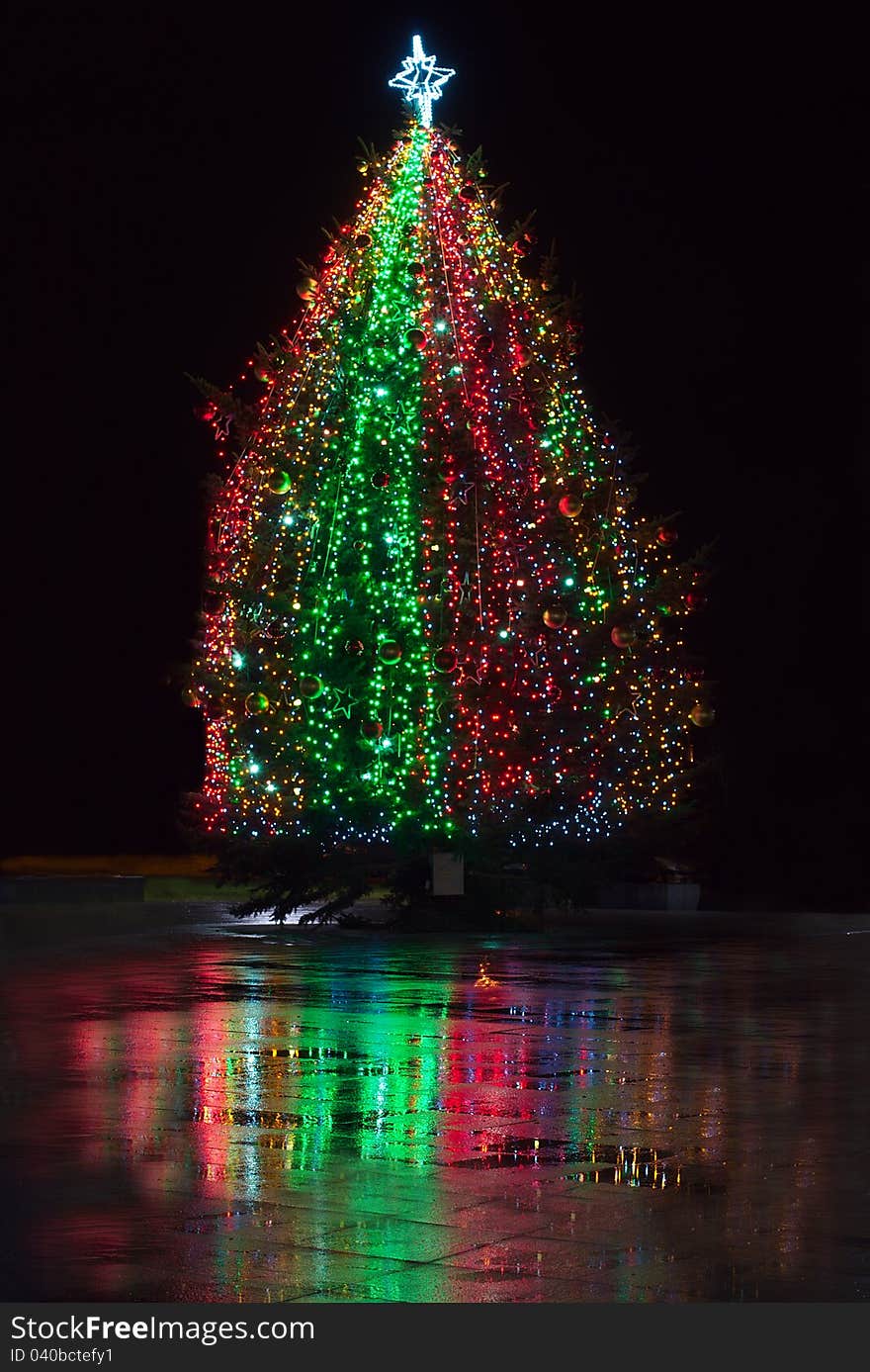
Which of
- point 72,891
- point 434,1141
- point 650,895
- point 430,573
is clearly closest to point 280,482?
point 430,573

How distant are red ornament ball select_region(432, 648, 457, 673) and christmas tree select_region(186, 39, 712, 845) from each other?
27 centimetres

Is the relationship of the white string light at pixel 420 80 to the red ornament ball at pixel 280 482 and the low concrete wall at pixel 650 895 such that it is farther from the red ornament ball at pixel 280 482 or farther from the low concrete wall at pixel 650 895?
the low concrete wall at pixel 650 895

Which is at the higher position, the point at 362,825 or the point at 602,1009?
the point at 362,825

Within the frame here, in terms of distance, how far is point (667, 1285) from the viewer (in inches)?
285

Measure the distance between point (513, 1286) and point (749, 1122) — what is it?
4039 mm

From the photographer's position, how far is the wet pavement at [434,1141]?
7.45 meters

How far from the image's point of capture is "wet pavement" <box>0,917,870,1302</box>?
24.5 ft

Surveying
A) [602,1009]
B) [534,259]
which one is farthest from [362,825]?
[534,259]

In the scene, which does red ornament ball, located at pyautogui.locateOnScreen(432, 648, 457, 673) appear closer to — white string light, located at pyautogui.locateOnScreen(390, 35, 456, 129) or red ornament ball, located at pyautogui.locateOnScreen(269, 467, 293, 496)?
red ornament ball, located at pyautogui.locateOnScreen(269, 467, 293, 496)

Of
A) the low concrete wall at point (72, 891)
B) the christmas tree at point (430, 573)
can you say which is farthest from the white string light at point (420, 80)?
the low concrete wall at point (72, 891)

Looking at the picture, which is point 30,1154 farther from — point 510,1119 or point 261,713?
point 261,713

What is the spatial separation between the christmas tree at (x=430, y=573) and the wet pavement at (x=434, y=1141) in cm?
822

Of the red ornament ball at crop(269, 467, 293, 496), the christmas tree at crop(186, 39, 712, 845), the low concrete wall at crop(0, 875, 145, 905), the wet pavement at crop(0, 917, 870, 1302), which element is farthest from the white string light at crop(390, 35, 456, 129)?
the wet pavement at crop(0, 917, 870, 1302)

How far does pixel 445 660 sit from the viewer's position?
26594 millimetres
